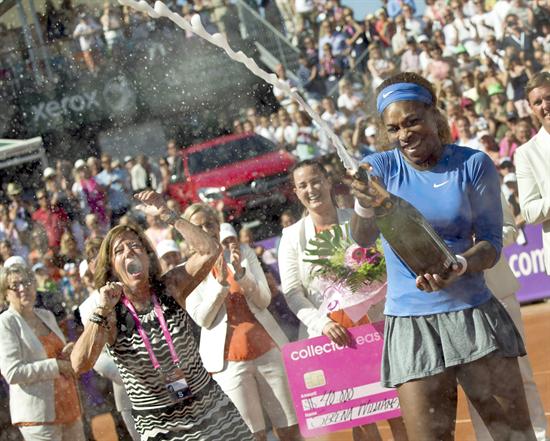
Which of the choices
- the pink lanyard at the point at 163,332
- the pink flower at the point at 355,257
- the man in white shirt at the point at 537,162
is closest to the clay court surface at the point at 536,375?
the pink flower at the point at 355,257

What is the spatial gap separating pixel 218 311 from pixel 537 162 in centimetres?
182

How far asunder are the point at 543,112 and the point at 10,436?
474 centimetres

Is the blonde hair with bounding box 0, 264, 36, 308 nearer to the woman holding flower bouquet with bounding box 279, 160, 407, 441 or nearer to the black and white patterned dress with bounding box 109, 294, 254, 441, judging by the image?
the woman holding flower bouquet with bounding box 279, 160, 407, 441

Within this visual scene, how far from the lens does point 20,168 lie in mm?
A: 16156

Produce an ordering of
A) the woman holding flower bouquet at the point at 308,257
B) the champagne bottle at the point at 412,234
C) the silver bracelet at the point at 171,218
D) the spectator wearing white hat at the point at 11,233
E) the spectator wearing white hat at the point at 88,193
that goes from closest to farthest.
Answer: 1. the champagne bottle at the point at 412,234
2. the silver bracelet at the point at 171,218
3. the woman holding flower bouquet at the point at 308,257
4. the spectator wearing white hat at the point at 11,233
5. the spectator wearing white hat at the point at 88,193

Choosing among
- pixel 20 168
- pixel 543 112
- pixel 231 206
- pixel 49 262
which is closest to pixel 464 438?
pixel 543 112

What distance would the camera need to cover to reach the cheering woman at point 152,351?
168 inches

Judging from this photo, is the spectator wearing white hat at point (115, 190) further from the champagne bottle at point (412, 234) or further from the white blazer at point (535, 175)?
the champagne bottle at point (412, 234)

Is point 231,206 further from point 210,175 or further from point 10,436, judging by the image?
point 10,436

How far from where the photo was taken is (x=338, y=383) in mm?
5504

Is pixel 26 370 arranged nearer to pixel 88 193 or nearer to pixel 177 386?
pixel 177 386

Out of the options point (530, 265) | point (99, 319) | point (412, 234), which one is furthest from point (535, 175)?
point (530, 265)

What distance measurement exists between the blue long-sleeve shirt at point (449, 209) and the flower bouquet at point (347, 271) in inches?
60.6

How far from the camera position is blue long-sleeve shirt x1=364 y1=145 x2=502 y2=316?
3730 mm
